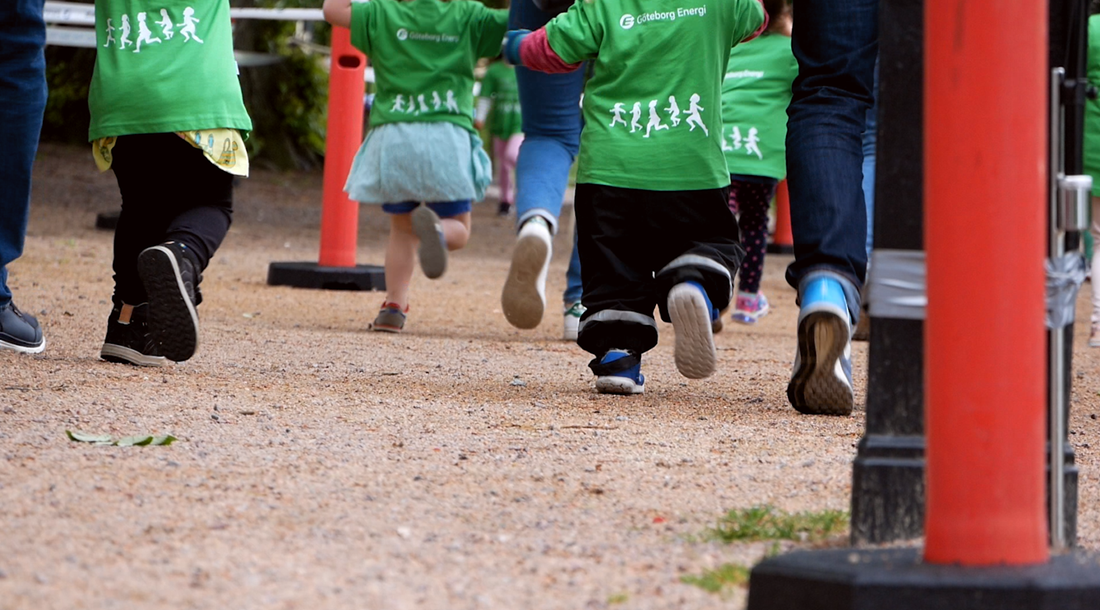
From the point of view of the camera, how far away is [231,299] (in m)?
6.32

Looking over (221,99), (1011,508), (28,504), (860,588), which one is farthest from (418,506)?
(221,99)

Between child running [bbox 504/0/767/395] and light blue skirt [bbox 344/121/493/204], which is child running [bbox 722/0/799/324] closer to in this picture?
light blue skirt [bbox 344/121/493/204]

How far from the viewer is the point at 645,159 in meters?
3.56

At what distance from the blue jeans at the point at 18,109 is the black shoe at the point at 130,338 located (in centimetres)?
49

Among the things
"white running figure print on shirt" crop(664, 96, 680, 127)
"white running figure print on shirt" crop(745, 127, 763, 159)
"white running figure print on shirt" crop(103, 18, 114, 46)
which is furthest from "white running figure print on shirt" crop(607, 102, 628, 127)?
"white running figure print on shirt" crop(745, 127, 763, 159)

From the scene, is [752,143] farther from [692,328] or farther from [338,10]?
[692,328]

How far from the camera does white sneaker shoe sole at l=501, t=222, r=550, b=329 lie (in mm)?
4137

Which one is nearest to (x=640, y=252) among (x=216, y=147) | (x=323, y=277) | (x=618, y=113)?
(x=618, y=113)

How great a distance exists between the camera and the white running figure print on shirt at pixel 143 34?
3.69 m

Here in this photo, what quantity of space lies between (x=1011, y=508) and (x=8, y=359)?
285 centimetres

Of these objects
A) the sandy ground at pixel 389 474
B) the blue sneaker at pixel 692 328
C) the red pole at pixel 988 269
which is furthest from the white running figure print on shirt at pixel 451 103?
the red pole at pixel 988 269

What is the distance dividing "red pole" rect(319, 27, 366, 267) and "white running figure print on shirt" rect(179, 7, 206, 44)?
3529 millimetres

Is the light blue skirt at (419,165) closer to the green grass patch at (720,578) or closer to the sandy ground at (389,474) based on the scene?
the sandy ground at (389,474)

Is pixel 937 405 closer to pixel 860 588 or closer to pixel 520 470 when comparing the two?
pixel 860 588
